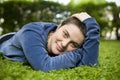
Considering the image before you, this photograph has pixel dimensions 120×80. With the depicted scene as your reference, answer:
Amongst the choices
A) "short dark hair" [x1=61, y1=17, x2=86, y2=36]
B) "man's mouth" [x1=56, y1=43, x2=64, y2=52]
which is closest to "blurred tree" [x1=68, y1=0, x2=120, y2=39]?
"short dark hair" [x1=61, y1=17, x2=86, y2=36]

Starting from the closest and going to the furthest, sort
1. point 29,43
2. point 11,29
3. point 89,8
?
point 29,43, point 11,29, point 89,8

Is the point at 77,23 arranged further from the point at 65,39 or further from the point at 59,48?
the point at 59,48

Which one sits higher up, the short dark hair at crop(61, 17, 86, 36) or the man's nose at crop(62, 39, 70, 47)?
the short dark hair at crop(61, 17, 86, 36)

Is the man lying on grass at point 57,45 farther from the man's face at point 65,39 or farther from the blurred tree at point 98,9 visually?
the blurred tree at point 98,9

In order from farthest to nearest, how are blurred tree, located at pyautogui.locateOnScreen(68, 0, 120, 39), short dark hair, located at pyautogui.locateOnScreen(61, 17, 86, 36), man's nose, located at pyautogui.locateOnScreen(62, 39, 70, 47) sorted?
blurred tree, located at pyautogui.locateOnScreen(68, 0, 120, 39)
short dark hair, located at pyautogui.locateOnScreen(61, 17, 86, 36)
man's nose, located at pyautogui.locateOnScreen(62, 39, 70, 47)

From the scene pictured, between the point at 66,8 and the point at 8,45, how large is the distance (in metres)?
26.6

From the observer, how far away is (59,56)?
5.03m

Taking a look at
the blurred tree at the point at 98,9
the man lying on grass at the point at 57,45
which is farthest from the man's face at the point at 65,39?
the blurred tree at the point at 98,9

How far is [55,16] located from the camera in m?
30.3

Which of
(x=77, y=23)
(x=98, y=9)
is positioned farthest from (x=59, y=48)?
(x=98, y=9)

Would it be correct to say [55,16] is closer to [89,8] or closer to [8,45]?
[89,8]

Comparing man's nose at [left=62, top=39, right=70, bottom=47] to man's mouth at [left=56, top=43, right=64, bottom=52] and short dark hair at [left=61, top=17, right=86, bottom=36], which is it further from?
short dark hair at [left=61, top=17, right=86, bottom=36]

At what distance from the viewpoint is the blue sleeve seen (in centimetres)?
492

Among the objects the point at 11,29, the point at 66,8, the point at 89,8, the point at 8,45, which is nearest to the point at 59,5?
the point at 66,8
